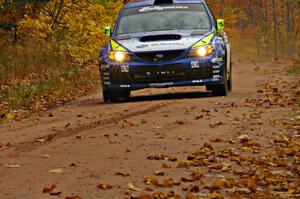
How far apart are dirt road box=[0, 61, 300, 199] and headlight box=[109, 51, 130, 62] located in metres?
0.87

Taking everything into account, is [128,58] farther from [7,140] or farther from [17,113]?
[7,140]

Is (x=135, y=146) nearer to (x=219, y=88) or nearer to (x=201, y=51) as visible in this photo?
(x=201, y=51)

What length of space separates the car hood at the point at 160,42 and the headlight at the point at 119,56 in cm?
13

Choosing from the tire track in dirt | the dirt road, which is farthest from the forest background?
the dirt road

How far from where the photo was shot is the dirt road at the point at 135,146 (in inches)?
232

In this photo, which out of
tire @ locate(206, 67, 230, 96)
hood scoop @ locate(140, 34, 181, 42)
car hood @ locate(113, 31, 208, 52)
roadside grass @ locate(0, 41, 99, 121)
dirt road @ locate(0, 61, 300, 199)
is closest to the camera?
dirt road @ locate(0, 61, 300, 199)

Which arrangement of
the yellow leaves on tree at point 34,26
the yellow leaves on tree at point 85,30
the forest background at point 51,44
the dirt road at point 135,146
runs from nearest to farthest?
1. the dirt road at point 135,146
2. the forest background at point 51,44
3. the yellow leaves on tree at point 34,26
4. the yellow leaves on tree at point 85,30

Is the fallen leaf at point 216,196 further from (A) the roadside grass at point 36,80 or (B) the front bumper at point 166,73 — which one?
(B) the front bumper at point 166,73

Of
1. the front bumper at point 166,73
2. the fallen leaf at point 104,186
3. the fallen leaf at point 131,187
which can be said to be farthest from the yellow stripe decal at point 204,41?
the fallen leaf at point 104,186

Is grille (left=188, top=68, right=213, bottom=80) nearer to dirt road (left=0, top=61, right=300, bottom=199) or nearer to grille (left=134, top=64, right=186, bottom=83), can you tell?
grille (left=134, top=64, right=186, bottom=83)

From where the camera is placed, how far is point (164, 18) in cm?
1441

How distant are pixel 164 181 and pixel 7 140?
3.33 m

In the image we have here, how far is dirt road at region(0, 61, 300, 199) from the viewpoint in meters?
5.90

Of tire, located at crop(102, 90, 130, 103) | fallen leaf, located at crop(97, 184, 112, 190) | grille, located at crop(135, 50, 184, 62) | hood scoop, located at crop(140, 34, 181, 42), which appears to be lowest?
fallen leaf, located at crop(97, 184, 112, 190)
